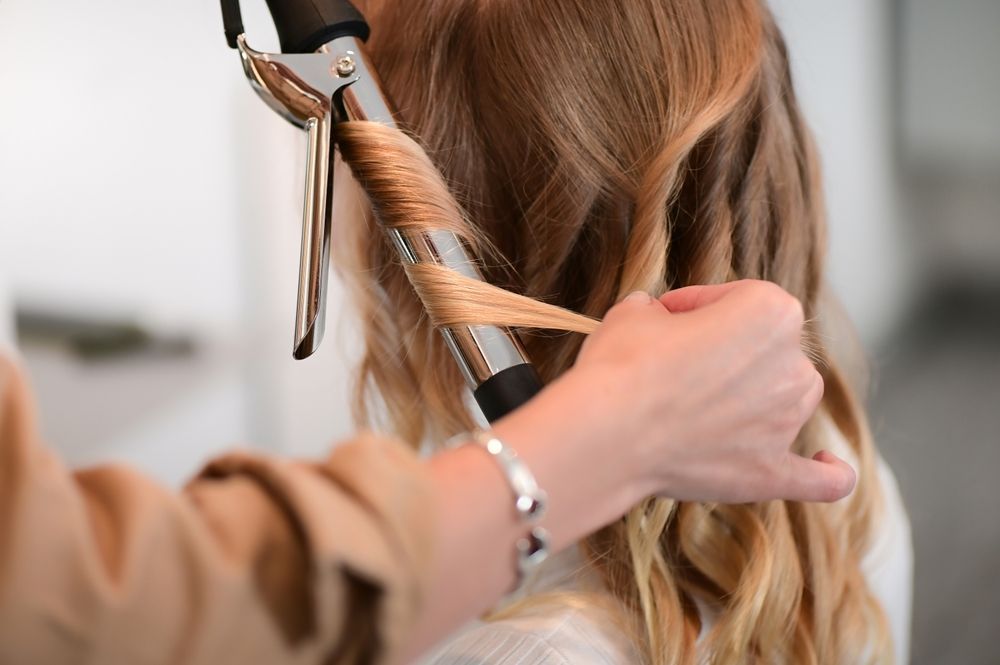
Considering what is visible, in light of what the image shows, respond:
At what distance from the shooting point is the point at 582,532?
1.26 ft

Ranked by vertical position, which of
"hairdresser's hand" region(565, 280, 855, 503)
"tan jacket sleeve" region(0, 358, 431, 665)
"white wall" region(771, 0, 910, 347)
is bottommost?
"white wall" region(771, 0, 910, 347)

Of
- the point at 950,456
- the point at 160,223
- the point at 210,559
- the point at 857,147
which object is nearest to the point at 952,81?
the point at 857,147

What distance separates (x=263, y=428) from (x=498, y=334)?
2.60 ft

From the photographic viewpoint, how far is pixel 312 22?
0.56 meters

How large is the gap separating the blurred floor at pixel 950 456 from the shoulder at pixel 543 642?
99 centimetres

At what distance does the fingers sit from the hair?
0.14 metres

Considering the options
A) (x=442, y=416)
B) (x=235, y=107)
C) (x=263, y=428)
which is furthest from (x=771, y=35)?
(x=263, y=428)

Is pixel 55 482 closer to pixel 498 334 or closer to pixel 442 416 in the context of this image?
pixel 498 334

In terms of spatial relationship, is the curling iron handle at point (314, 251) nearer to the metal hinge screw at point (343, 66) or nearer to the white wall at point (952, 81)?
the metal hinge screw at point (343, 66)

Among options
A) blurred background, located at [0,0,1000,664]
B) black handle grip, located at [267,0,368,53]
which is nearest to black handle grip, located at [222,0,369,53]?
black handle grip, located at [267,0,368,53]

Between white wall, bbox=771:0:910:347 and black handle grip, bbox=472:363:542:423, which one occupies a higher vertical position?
black handle grip, bbox=472:363:542:423

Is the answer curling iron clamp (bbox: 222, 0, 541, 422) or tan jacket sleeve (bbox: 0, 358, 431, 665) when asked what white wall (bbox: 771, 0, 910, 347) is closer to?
curling iron clamp (bbox: 222, 0, 541, 422)

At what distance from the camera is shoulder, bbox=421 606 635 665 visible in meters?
0.56

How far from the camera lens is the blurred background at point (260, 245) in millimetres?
1040
